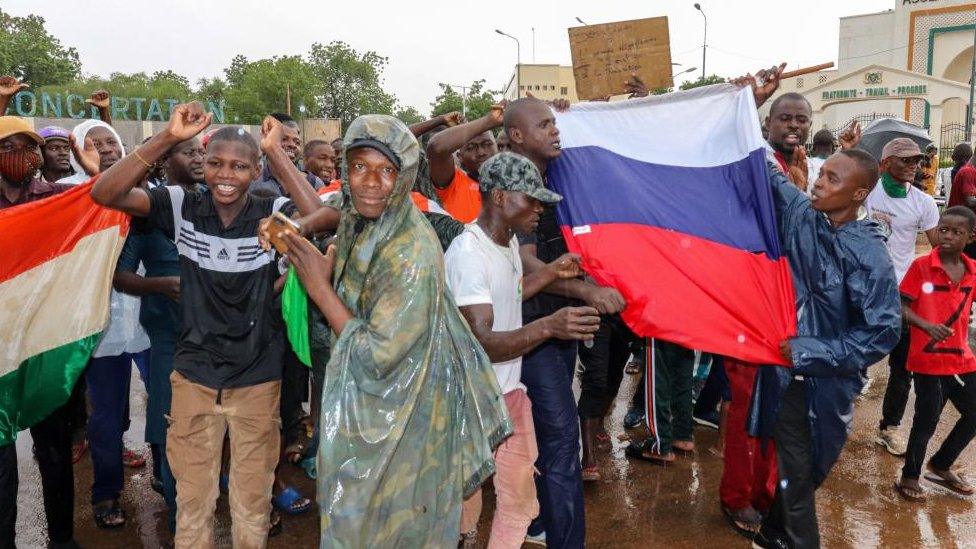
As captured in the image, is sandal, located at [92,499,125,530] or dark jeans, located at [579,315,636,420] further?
dark jeans, located at [579,315,636,420]

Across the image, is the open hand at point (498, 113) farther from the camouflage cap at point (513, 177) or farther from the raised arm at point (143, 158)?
the raised arm at point (143, 158)

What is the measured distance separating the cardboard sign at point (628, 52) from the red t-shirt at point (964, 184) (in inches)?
156

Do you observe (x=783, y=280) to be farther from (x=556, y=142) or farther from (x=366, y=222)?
(x=366, y=222)

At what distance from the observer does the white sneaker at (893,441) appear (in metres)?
5.14

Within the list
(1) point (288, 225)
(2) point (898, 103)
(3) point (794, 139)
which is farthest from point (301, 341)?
(2) point (898, 103)

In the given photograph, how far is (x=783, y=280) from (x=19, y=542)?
418 cm

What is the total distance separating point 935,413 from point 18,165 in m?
5.31

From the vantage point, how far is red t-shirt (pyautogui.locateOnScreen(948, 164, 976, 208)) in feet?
23.3

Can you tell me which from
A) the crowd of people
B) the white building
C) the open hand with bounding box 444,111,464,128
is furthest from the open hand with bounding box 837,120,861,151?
the white building

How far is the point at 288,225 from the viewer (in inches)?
94.2

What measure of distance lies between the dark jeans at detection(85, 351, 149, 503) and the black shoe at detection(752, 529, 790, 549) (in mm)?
3436

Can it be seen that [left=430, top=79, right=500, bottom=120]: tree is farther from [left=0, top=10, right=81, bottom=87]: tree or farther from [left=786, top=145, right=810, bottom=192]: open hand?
[left=786, top=145, right=810, bottom=192]: open hand

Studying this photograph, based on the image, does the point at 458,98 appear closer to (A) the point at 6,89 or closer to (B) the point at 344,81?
(B) the point at 344,81

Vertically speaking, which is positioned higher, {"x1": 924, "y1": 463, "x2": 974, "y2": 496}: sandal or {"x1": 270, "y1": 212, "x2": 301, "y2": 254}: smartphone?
{"x1": 270, "y1": 212, "x2": 301, "y2": 254}: smartphone
